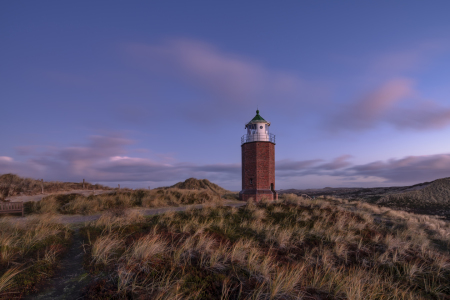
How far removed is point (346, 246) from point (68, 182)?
37116mm

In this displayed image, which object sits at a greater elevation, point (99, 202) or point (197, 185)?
point (99, 202)

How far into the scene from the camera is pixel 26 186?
28578mm

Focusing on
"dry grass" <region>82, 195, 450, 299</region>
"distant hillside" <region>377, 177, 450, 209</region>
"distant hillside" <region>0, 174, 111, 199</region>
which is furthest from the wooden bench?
"distant hillside" <region>377, 177, 450, 209</region>

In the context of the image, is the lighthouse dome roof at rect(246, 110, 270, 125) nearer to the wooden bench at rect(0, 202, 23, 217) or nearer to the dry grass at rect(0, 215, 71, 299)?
the wooden bench at rect(0, 202, 23, 217)

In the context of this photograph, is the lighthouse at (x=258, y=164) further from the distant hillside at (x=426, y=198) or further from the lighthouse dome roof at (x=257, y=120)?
the distant hillside at (x=426, y=198)

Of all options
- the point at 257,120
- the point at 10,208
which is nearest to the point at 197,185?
the point at 257,120

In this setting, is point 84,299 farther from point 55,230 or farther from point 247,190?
point 247,190

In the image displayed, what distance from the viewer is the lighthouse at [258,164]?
2656 centimetres

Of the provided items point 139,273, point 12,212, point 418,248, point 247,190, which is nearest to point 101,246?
point 139,273

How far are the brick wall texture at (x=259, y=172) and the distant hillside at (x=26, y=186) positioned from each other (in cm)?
2336

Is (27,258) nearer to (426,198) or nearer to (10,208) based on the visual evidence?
(10,208)

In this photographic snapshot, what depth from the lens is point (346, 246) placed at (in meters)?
10.5

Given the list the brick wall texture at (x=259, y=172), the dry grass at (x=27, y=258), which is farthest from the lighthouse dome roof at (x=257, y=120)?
the dry grass at (x=27, y=258)

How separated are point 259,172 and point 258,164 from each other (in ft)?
3.02
